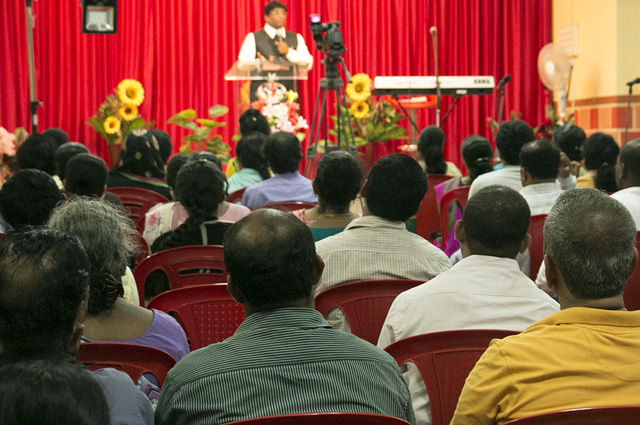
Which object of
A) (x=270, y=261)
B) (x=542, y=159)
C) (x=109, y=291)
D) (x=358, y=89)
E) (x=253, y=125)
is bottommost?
(x=109, y=291)

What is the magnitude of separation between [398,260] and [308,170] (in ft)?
11.5

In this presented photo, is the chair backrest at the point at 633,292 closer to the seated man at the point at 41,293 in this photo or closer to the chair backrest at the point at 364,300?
the chair backrest at the point at 364,300

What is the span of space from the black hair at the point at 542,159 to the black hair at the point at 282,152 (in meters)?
1.28

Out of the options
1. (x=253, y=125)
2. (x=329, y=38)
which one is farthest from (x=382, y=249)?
(x=329, y=38)

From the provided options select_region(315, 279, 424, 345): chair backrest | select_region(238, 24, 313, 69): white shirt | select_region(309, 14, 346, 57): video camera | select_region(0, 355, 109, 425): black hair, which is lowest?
select_region(315, 279, 424, 345): chair backrest

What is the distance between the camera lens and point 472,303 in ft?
6.30

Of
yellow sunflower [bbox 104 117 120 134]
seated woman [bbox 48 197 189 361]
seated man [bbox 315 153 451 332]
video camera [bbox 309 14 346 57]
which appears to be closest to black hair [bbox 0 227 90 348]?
seated woman [bbox 48 197 189 361]

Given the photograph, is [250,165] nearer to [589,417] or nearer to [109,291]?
[109,291]

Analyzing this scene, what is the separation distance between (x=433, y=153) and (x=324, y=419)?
4163 millimetres

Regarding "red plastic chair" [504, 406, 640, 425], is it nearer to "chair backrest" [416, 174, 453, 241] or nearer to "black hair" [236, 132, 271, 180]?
"chair backrest" [416, 174, 453, 241]

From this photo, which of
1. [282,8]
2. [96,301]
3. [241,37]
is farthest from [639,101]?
[96,301]

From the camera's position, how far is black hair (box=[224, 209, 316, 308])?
150 cm

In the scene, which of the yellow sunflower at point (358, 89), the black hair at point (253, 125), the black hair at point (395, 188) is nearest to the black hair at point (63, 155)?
the black hair at point (253, 125)

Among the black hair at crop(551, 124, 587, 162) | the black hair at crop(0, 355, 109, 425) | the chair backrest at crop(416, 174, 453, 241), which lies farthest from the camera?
the black hair at crop(551, 124, 587, 162)
